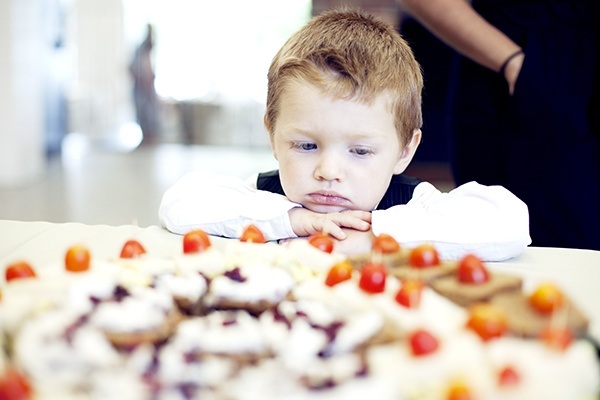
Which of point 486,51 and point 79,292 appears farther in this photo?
point 486,51

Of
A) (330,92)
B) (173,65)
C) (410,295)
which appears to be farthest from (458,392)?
(173,65)

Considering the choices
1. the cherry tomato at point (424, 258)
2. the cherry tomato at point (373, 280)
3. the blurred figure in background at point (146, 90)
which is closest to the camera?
the cherry tomato at point (373, 280)

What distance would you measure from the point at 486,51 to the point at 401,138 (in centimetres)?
37

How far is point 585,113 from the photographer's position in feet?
5.12

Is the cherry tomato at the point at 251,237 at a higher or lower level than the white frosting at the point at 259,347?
lower

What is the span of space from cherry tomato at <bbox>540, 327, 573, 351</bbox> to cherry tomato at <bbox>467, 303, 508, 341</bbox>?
4 cm

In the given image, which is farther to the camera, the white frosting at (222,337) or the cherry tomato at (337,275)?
the cherry tomato at (337,275)

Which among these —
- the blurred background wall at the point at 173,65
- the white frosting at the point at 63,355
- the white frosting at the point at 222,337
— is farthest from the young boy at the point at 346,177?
the blurred background wall at the point at 173,65

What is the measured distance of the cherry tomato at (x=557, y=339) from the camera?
2.01 ft

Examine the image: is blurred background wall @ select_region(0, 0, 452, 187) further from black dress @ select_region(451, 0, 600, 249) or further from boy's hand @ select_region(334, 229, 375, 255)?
boy's hand @ select_region(334, 229, 375, 255)

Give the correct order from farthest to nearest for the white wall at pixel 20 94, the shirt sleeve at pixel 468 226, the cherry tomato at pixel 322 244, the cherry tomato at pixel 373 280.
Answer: the white wall at pixel 20 94
the shirt sleeve at pixel 468 226
the cherry tomato at pixel 322 244
the cherry tomato at pixel 373 280

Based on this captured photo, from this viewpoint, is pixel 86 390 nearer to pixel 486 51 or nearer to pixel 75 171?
pixel 486 51

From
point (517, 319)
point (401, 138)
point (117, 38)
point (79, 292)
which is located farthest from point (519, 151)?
point (117, 38)

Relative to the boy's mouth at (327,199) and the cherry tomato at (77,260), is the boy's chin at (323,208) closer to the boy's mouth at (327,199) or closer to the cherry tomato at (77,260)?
the boy's mouth at (327,199)
